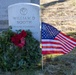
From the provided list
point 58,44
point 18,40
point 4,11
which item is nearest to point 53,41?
point 58,44

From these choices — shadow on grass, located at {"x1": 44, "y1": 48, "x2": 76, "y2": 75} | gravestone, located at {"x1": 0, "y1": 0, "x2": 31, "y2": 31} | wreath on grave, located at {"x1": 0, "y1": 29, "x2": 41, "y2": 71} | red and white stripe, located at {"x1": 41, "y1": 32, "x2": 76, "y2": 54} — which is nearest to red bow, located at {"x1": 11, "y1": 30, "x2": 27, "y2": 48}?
wreath on grave, located at {"x1": 0, "y1": 29, "x2": 41, "y2": 71}

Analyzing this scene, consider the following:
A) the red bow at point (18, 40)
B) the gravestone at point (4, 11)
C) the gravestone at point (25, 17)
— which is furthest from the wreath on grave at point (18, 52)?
the gravestone at point (4, 11)

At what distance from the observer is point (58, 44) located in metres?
5.54

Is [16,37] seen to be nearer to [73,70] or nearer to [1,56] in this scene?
[1,56]

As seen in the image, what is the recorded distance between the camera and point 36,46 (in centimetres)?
565

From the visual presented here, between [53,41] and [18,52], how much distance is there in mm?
658

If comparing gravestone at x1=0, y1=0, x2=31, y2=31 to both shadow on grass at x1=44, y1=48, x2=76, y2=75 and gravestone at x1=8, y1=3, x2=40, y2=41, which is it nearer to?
gravestone at x1=8, y1=3, x2=40, y2=41

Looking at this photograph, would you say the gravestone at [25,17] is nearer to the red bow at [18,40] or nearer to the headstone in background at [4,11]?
the red bow at [18,40]

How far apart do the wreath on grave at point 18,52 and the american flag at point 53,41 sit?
0.22 metres

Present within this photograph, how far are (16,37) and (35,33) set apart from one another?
44cm


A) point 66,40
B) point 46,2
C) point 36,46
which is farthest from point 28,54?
point 46,2

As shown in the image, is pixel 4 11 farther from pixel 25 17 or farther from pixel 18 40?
pixel 18 40

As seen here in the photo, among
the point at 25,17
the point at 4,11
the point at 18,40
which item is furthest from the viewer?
the point at 4,11

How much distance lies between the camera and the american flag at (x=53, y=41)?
5.51 metres
